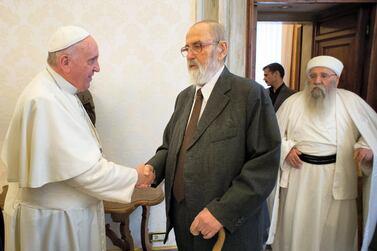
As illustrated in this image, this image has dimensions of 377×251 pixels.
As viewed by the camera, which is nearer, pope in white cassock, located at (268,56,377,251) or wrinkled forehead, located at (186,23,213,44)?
wrinkled forehead, located at (186,23,213,44)

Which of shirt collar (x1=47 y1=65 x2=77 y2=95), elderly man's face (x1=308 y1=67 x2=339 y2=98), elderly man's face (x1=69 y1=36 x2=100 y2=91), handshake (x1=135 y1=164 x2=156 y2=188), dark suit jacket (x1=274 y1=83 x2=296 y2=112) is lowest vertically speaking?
handshake (x1=135 y1=164 x2=156 y2=188)

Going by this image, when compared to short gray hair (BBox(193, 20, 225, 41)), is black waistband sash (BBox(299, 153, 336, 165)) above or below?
below

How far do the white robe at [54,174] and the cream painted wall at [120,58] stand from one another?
3.21 feet

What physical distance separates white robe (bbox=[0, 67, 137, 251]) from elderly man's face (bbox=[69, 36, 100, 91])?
51mm

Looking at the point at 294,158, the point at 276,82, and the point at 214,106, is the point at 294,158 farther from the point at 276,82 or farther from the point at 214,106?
the point at 276,82

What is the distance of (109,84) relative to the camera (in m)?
2.56

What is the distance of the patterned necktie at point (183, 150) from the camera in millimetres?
1461

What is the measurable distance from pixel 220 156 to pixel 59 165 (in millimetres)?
694

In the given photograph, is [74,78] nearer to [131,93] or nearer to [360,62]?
[131,93]

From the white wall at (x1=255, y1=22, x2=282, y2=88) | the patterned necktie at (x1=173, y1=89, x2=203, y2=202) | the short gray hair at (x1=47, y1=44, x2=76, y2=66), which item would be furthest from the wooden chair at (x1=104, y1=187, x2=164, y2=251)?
the white wall at (x1=255, y1=22, x2=282, y2=88)

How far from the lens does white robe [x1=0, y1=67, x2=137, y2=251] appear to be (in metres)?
1.40

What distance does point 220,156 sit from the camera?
1336 mm

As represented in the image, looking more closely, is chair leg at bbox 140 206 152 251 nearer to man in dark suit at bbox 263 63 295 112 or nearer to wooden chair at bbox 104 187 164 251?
wooden chair at bbox 104 187 164 251

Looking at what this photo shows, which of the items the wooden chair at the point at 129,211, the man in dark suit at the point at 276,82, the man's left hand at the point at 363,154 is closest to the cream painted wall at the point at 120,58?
the wooden chair at the point at 129,211
